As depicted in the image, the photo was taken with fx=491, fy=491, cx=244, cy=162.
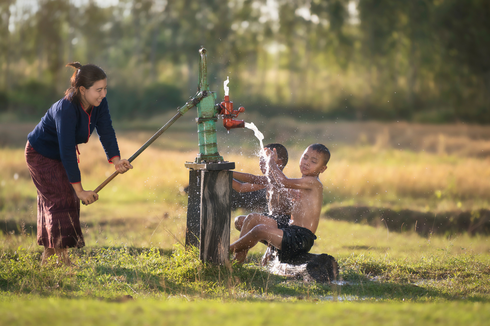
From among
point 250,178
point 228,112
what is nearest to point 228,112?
point 228,112

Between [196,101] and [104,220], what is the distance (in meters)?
5.23

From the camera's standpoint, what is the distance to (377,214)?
9.22 meters

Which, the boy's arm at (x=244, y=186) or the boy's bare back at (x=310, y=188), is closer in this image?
the boy's bare back at (x=310, y=188)

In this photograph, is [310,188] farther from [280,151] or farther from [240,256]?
[240,256]

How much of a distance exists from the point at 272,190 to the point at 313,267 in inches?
43.3

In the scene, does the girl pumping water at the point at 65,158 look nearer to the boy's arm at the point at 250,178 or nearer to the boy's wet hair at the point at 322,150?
the boy's arm at the point at 250,178

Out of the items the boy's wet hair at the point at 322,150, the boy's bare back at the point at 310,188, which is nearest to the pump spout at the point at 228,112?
the boy's bare back at the point at 310,188

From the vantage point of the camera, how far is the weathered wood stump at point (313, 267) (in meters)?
5.18

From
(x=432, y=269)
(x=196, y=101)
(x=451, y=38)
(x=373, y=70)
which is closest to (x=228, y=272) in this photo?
(x=196, y=101)

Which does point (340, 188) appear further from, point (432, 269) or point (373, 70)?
point (373, 70)

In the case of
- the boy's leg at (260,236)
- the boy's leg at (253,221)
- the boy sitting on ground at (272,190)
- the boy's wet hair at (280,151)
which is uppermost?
the boy's wet hair at (280,151)

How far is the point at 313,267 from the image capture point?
17.1 feet

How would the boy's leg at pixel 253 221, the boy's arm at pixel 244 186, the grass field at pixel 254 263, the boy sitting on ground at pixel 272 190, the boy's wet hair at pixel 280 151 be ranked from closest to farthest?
the grass field at pixel 254 263, the boy's leg at pixel 253 221, the boy sitting on ground at pixel 272 190, the boy's arm at pixel 244 186, the boy's wet hair at pixel 280 151

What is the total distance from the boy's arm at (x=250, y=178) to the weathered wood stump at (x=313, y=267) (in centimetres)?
93
